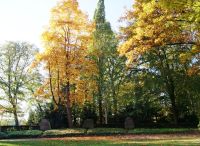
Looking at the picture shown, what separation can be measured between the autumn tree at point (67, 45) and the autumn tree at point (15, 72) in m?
18.8

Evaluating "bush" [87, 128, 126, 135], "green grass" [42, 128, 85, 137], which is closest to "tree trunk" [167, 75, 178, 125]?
"bush" [87, 128, 126, 135]

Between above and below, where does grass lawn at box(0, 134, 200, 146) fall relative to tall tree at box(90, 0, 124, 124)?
below

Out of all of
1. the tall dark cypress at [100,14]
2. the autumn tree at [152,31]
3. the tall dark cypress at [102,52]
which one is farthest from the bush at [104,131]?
the tall dark cypress at [100,14]

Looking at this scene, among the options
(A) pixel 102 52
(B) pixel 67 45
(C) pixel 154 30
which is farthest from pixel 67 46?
(C) pixel 154 30

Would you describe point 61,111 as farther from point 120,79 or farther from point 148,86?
point 148,86

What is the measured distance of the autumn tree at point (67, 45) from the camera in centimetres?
3688

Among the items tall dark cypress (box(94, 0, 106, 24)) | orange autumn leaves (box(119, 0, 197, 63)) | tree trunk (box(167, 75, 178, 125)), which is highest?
tall dark cypress (box(94, 0, 106, 24))

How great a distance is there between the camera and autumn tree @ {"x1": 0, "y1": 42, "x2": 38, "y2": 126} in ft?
183

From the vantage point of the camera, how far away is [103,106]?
147ft

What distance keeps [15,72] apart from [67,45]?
21.2m

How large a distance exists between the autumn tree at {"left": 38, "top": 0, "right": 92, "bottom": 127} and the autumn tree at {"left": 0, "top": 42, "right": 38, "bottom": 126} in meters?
18.8

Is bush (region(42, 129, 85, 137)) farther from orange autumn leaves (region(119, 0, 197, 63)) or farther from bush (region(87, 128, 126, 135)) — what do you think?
orange autumn leaves (region(119, 0, 197, 63))

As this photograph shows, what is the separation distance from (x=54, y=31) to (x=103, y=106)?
11.9 m

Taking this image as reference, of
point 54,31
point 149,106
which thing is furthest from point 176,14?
point 149,106
